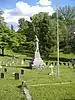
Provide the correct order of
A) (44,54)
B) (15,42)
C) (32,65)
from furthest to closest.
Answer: (44,54) < (15,42) < (32,65)

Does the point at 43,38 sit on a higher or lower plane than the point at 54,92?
higher

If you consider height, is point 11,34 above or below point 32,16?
below

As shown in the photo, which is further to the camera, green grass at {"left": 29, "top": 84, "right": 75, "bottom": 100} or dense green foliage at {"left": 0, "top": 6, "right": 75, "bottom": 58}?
dense green foliage at {"left": 0, "top": 6, "right": 75, "bottom": 58}

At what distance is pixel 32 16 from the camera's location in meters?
97.7

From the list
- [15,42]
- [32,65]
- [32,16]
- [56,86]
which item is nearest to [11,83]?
[56,86]

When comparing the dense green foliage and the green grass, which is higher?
the dense green foliage

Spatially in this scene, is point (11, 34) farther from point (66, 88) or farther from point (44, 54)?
point (66, 88)

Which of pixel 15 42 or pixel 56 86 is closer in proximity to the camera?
pixel 56 86

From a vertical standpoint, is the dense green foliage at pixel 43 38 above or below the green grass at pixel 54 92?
above

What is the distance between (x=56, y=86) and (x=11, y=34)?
44861 mm

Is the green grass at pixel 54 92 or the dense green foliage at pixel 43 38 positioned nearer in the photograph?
the green grass at pixel 54 92

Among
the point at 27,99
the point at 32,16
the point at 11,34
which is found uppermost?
the point at 32,16

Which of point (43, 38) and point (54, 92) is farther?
point (43, 38)

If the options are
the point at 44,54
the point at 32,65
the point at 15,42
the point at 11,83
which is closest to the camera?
the point at 11,83
